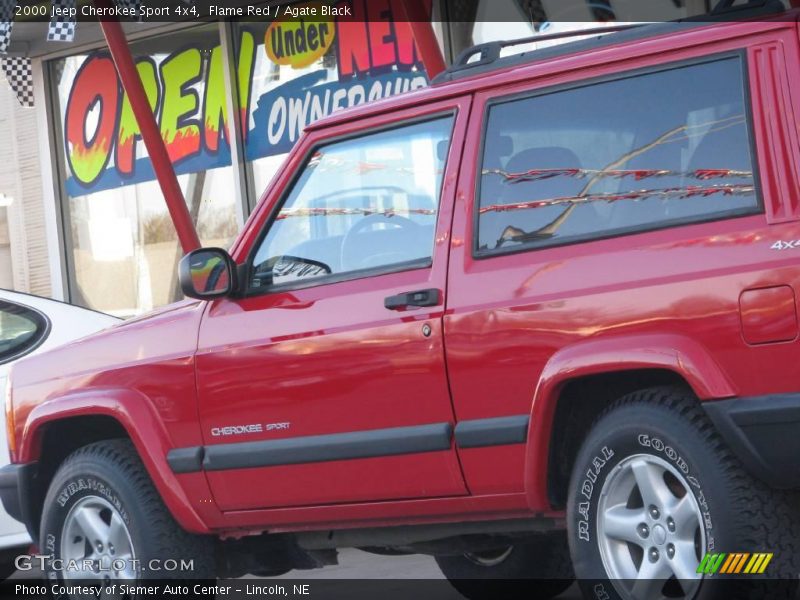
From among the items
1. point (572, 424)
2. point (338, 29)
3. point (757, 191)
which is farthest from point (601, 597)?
point (338, 29)

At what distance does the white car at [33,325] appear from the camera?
24.0 ft

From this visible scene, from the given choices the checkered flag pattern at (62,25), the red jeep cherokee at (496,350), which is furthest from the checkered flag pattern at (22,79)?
the red jeep cherokee at (496,350)

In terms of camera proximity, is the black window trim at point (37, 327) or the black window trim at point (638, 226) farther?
the black window trim at point (37, 327)

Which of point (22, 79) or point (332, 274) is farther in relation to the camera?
point (22, 79)

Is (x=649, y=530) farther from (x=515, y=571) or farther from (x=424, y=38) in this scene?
(x=424, y=38)

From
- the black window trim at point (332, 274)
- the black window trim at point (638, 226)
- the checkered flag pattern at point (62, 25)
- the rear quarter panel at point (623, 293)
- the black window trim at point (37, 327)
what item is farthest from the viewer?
the checkered flag pattern at point (62, 25)

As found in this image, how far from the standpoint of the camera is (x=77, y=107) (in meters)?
15.6

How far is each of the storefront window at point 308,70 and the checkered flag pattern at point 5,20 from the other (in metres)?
2.58

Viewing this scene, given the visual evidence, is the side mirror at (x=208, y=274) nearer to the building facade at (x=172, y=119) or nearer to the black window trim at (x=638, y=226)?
the black window trim at (x=638, y=226)

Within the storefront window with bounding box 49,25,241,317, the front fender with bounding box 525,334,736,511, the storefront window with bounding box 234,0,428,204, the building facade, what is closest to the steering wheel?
the front fender with bounding box 525,334,736,511

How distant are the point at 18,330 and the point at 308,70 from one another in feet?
21.1

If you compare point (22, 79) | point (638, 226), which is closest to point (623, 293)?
point (638, 226)

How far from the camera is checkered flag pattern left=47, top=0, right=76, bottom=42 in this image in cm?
1132

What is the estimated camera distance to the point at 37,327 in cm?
748
